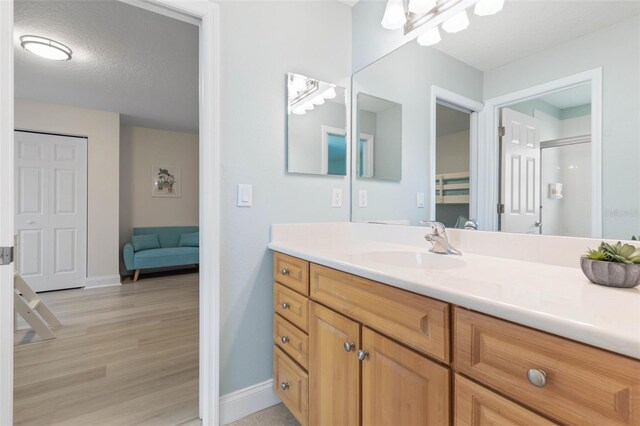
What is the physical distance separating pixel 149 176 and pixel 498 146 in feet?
18.1

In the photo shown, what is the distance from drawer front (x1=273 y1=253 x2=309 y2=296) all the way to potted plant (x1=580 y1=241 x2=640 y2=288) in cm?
94

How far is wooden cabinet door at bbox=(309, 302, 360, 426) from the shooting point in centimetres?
103

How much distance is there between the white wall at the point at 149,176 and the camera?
500cm

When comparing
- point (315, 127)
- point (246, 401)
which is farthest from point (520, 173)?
point (246, 401)

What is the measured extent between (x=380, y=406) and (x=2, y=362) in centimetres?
140

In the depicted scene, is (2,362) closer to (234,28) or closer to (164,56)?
(234,28)

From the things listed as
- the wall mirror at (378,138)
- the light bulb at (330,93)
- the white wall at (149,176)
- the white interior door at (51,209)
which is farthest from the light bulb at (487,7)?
the white wall at (149,176)

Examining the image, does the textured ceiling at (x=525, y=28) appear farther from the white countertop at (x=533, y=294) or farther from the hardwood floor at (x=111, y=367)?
the hardwood floor at (x=111, y=367)

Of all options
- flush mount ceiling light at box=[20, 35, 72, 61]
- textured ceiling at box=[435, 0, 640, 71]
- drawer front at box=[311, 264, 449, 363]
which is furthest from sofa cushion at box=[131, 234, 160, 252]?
textured ceiling at box=[435, 0, 640, 71]

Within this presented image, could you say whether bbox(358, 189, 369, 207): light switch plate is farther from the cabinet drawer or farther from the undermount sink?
the cabinet drawer

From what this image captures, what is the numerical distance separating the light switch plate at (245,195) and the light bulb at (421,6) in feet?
4.12

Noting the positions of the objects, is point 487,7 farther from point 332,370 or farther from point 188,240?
point 188,240

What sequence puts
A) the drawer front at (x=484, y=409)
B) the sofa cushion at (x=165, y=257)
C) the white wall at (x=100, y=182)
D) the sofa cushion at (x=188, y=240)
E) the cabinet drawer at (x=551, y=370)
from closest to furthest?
the cabinet drawer at (x=551, y=370), the drawer front at (x=484, y=409), the white wall at (x=100, y=182), the sofa cushion at (x=165, y=257), the sofa cushion at (x=188, y=240)

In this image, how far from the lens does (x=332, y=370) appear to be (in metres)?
1.12
